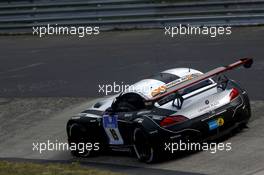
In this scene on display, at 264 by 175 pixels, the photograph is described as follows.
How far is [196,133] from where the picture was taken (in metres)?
12.6

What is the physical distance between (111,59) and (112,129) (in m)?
8.26

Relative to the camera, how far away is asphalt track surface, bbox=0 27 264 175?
12578 millimetres

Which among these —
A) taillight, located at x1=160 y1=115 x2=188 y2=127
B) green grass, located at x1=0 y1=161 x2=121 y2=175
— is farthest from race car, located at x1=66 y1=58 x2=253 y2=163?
green grass, located at x1=0 y1=161 x2=121 y2=175

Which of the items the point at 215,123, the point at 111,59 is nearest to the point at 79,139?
the point at 215,123

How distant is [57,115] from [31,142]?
1.60m

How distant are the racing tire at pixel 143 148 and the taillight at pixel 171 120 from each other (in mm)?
380

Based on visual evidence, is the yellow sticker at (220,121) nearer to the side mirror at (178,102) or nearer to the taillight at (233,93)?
the taillight at (233,93)

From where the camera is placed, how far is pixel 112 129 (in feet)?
44.3

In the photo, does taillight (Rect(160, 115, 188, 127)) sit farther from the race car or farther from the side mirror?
the side mirror

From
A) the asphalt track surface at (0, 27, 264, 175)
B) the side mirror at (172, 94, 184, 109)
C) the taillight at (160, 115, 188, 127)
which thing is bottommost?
the asphalt track surface at (0, 27, 264, 175)

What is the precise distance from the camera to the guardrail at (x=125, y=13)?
22.4 meters

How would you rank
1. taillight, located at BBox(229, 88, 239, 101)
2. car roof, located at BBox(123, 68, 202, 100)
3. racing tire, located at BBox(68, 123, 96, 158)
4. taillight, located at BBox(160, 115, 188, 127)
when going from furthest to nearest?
1. racing tire, located at BBox(68, 123, 96, 158)
2. car roof, located at BBox(123, 68, 202, 100)
3. taillight, located at BBox(229, 88, 239, 101)
4. taillight, located at BBox(160, 115, 188, 127)

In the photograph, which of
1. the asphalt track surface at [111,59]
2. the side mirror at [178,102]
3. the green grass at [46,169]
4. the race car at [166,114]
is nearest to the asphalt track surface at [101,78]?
the asphalt track surface at [111,59]

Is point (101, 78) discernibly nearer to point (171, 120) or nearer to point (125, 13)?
point (125, 13)
